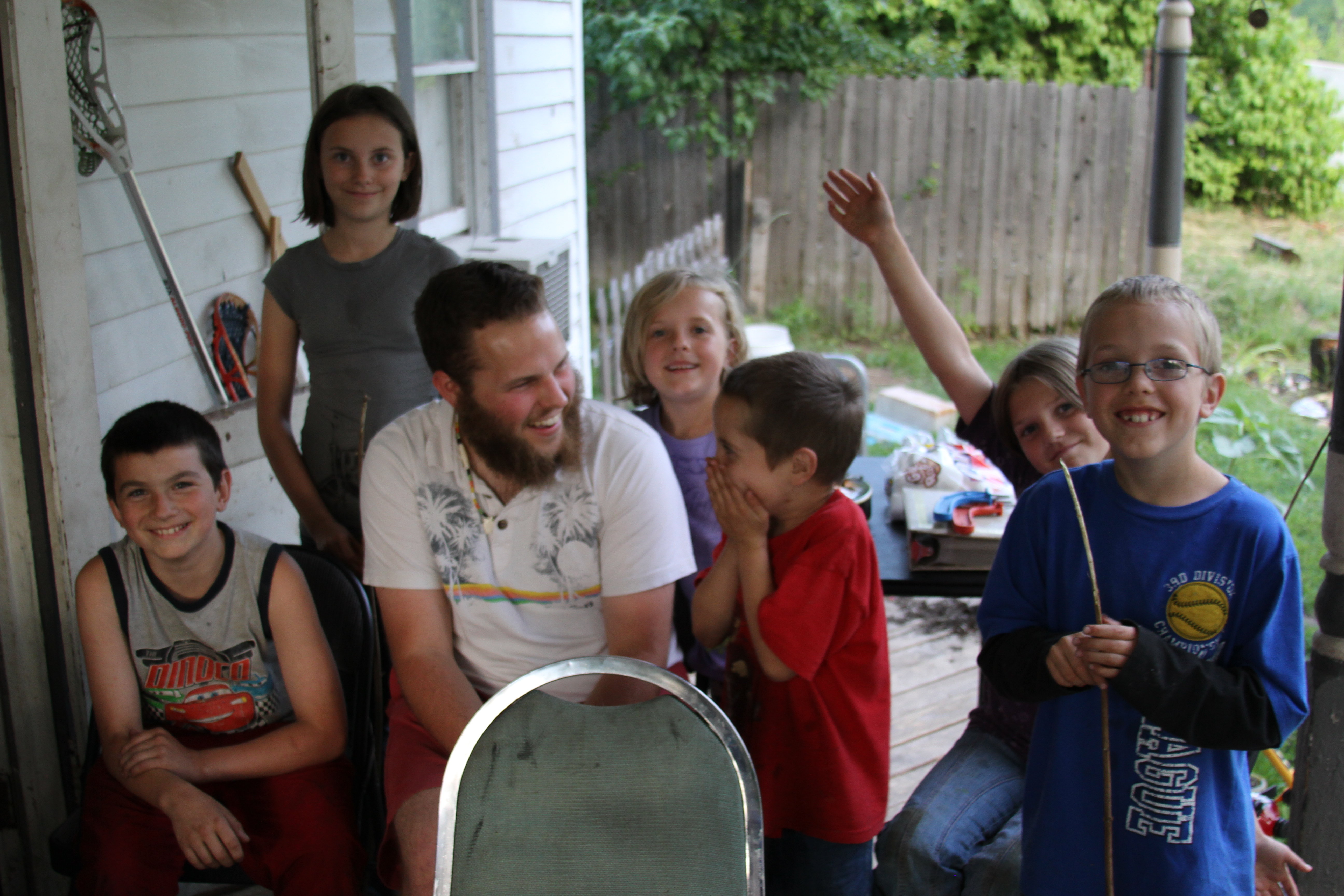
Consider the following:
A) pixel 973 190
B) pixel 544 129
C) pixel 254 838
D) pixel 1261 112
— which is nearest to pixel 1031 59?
pixel 973 190

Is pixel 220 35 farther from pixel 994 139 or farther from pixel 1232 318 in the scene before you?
pixel 1232 318

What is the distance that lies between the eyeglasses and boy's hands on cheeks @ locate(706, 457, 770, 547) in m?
0.61

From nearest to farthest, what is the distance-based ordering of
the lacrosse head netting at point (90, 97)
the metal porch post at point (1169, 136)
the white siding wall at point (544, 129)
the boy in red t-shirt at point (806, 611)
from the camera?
the boy in red t-shirt at point (806, 611) < the lacrosse head netting at point (90, 97) < the metal porch post at point (1169, 136) < the white siding wall at point (544, 129)

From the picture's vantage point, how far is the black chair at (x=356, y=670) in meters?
2.21

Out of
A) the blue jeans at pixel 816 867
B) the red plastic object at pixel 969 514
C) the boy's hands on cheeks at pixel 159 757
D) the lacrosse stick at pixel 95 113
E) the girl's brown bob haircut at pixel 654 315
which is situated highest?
the lacrosse stick at pixel 95 113

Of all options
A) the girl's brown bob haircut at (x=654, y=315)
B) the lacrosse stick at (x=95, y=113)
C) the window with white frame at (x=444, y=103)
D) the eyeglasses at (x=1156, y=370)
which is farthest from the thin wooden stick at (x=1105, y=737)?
the window with white frame at (x=444, y=103)

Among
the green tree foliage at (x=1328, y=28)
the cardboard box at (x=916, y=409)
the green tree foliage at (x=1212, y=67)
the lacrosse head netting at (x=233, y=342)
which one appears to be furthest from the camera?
the green tree foliage at (x=1328, y=28)

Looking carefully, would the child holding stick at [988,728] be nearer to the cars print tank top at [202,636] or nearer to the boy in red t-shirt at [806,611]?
the boy in red t-shirt at [806,611]

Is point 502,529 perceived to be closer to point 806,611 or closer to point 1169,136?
point 806,611

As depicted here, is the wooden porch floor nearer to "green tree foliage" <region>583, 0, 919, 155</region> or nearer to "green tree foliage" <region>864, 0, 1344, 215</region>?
"green tree foliage" <region>583, 0, 919, 155</region>

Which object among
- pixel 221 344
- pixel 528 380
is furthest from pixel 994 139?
pixel 528 380

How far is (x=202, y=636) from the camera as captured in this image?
84.2 inches

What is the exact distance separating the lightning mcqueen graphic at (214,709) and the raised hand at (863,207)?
5.43ft

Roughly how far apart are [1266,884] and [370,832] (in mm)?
1690
